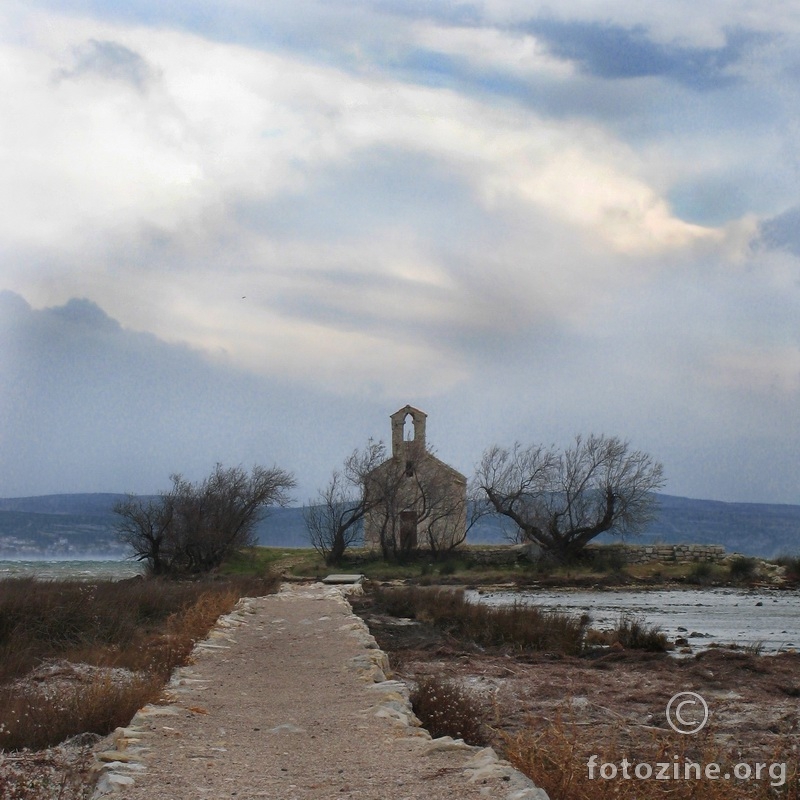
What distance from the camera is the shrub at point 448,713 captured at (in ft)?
27.9

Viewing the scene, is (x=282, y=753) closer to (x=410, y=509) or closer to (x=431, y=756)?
(x=431, y=756)

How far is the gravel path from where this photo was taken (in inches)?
240

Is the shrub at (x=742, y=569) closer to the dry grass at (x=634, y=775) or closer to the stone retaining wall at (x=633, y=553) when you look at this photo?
the stone retaining wall at (x=633, y=553)

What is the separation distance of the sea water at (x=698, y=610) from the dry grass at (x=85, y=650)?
9.45 m

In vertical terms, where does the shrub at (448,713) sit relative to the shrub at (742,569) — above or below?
above

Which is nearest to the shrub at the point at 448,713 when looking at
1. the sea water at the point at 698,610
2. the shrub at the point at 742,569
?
the sea water at the point at 698,610

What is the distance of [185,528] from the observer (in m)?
42.1

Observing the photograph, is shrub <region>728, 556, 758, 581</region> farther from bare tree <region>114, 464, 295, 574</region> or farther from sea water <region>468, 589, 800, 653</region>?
bare tree <region>114, 464, 295, 574</region>

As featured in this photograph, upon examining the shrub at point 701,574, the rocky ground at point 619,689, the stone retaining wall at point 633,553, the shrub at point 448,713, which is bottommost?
the shrub at point 701,574

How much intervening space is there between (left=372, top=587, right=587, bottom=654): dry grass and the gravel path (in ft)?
19.1

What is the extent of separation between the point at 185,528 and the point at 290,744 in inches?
1401

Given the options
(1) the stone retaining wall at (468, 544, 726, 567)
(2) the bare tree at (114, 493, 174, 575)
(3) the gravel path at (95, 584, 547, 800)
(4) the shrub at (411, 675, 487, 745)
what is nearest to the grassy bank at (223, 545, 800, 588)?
(1) the stone retaining wall at (468, 544, 726, 567)

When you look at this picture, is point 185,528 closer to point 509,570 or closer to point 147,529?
point 147,529

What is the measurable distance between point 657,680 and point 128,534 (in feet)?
110
